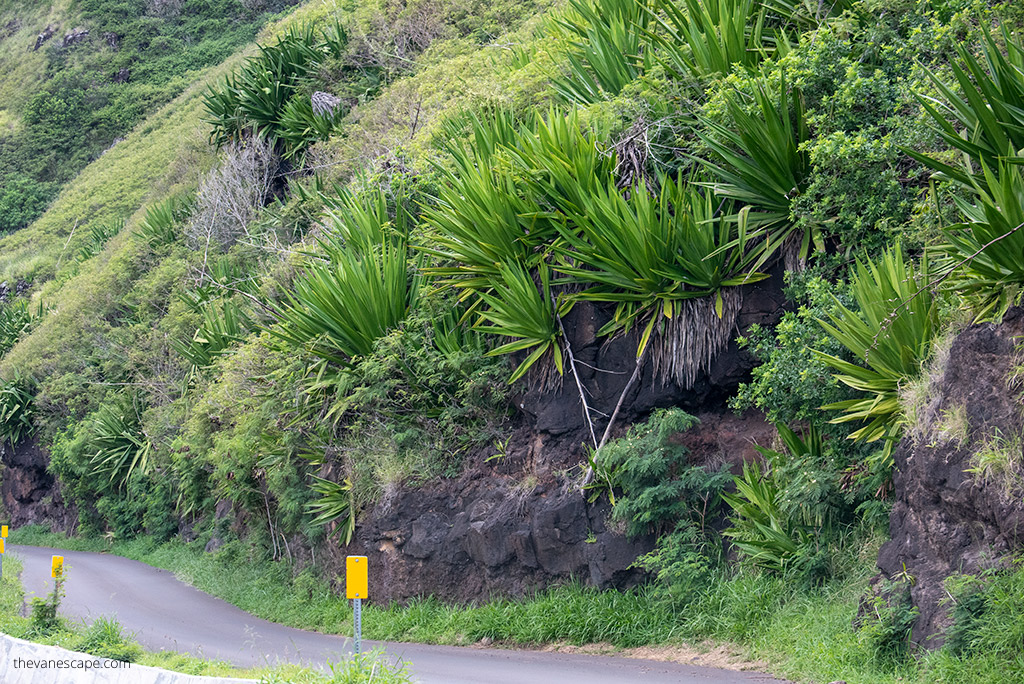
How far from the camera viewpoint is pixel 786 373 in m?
9.08

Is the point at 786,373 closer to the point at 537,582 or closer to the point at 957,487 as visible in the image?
the point at 957,487

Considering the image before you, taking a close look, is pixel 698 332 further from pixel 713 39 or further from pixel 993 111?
pixel 993 111

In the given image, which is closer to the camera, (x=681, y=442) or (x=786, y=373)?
(x=786, y=373)

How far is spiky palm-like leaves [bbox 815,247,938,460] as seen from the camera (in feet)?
25.6

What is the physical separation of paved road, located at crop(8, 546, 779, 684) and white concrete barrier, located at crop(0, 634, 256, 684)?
5.88ft

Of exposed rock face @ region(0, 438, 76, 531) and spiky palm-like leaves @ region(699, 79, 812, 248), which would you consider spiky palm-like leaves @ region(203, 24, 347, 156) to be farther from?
spiky palm-like leaves @ region(699, 79, 812, 248)

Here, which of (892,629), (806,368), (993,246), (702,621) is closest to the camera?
(993,246)

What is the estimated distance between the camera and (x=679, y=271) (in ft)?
33.6

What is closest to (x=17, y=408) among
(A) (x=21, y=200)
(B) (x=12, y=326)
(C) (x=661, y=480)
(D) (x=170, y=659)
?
(B) (x=12, y=326)

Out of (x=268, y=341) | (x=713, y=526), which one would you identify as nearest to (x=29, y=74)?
(x=268, y=341)

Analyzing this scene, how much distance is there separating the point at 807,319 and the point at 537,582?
179 inches

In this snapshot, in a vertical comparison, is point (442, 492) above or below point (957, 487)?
below

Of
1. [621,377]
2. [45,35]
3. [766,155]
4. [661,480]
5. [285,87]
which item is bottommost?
[661,480]

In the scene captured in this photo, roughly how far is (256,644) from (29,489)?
940 inches
